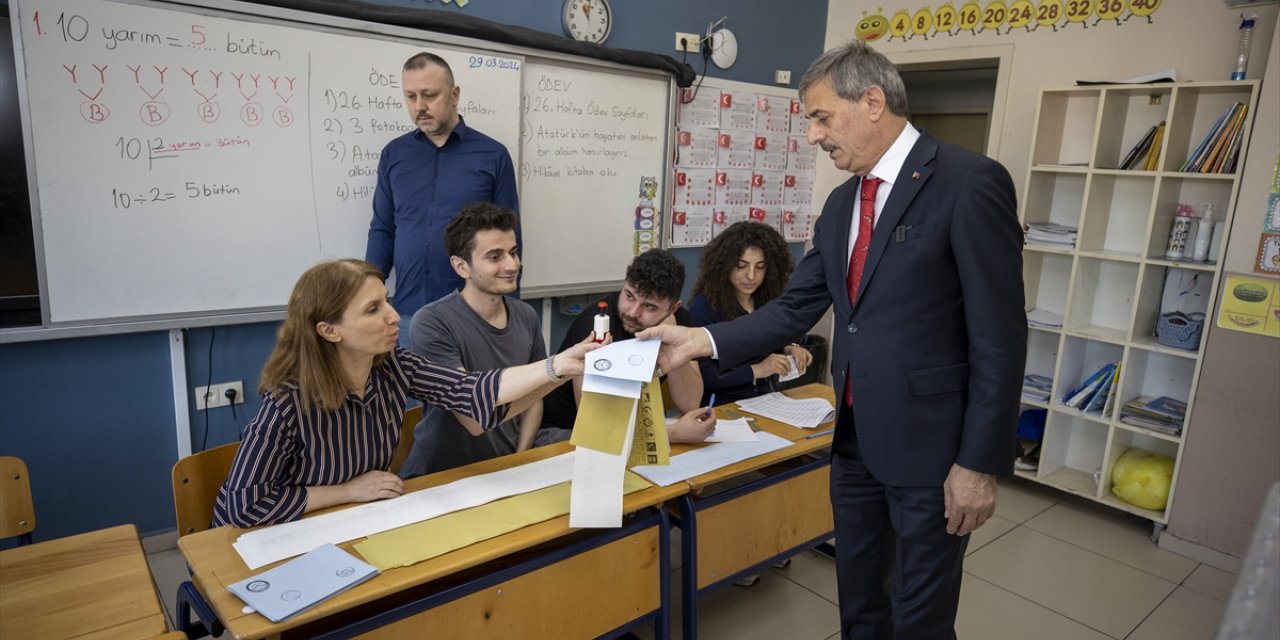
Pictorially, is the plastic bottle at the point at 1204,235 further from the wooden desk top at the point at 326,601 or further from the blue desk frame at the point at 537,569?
the wooden desk top at the point at 326,601

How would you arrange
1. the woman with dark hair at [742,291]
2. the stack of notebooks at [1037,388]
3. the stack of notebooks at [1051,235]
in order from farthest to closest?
the stack of notebooks at [1037,388]
the stack of notebooks at [1051,235]
the woman with dark hair at [742,291]

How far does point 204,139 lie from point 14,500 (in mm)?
1513

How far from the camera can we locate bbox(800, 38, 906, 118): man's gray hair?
1.54 meters

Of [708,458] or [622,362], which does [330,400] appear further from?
[708,458]

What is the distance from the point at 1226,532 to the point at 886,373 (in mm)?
2640

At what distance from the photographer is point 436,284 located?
10.1ft

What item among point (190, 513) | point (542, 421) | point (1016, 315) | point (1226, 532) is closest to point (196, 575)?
point (190, 513)

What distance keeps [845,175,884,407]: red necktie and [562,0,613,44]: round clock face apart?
2.49 m

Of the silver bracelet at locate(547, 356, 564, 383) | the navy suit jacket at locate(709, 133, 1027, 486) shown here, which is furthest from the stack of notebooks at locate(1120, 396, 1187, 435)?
the silver bracelet at locate(547, 356, 564, 383)

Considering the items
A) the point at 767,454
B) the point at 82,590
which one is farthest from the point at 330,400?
the point at 767,454

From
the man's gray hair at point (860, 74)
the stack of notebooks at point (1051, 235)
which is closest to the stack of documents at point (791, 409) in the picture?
the man's gray hair at point (860, 74)

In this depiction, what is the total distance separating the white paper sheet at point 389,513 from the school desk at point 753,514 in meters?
0.41

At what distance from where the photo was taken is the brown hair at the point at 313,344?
1619mm

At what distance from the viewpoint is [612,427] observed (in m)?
1.63
